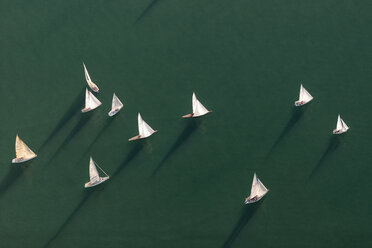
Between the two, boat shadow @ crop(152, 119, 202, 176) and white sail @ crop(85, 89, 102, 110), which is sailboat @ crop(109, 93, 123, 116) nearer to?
white sail @ crop(85, 89, 102, 110)

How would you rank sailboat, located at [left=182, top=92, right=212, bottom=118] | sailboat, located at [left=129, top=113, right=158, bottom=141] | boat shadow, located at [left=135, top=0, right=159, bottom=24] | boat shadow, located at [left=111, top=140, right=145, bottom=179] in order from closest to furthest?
sailboat, located at [left=129, top=113, right=158, bottom=141]
boat shadow, located at [left=111, top=140, right=145, bottom=179]
sailboat, located at [left=182, top=92, right=212, bottom=118]
boat shadow, located at [left=135, top=0, right=159, bottom=24]

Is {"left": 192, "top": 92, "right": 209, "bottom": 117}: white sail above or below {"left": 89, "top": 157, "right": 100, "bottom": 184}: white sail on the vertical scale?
above

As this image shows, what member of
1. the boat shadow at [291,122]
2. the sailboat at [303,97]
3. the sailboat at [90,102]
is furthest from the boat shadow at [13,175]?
the sailboat at [303,97]

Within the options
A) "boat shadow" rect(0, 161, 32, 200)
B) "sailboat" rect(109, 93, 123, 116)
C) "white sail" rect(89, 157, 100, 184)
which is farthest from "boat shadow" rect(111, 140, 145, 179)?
"boat shadow" rect(0, 161, 32, 200)

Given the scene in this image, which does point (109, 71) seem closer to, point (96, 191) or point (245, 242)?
point (96, 191)

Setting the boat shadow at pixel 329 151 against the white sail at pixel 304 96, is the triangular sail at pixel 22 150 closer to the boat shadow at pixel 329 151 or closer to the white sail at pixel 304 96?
the white sail at pixel 304 96

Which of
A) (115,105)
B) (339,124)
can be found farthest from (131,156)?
(339,124)
